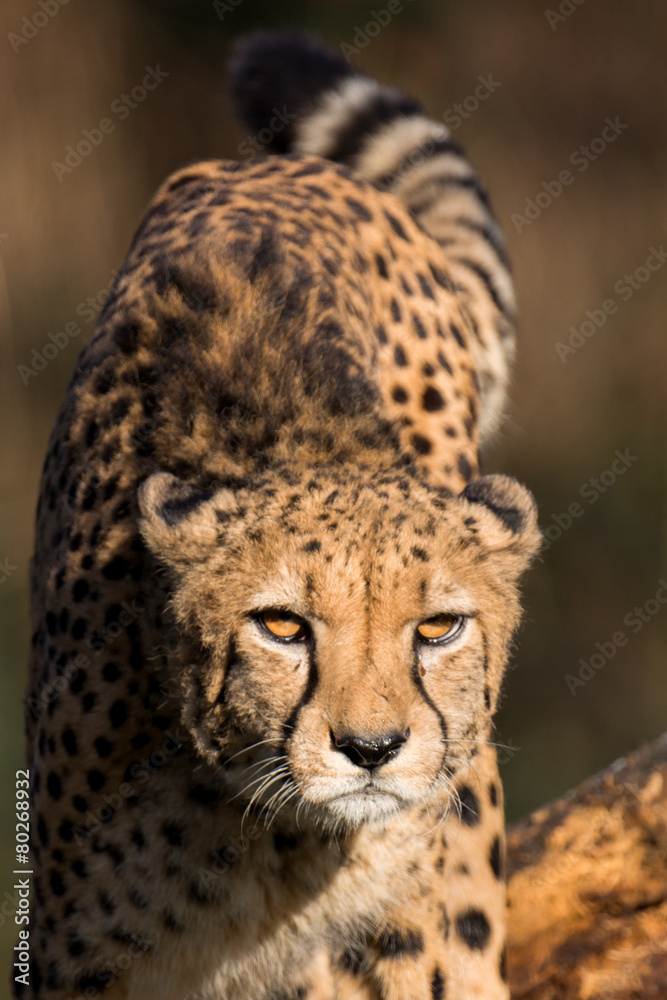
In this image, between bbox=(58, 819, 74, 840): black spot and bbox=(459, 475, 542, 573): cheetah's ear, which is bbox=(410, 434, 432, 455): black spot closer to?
bbox=(459, 475, 542, 573): cheetah's ear

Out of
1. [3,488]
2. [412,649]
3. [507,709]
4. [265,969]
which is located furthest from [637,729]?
[412,649]

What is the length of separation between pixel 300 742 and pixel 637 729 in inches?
194

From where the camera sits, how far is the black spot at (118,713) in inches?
78.2

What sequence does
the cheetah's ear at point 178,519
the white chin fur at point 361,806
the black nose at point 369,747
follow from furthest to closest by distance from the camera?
the cheetah's ear at point 178,519 < the white chin fur at point 361,806 < the black nose at point 369,747

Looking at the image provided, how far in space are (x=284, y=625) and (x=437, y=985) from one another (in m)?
0.91

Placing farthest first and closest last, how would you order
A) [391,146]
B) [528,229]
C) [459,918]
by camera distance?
[528,229] → [391,146] → [459,918]

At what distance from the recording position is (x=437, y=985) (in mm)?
2244

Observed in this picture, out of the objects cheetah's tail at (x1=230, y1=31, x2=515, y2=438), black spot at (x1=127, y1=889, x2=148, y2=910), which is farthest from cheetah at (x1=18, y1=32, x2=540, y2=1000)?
cheetah's tail at (x1=230, y1=31, x2=515, y2=438)

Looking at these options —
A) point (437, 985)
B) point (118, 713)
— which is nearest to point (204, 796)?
point (118, 713)

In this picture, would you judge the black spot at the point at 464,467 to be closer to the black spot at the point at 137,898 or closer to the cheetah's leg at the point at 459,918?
the cheetah's leg at the point at 459,918

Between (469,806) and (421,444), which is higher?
(421,444)

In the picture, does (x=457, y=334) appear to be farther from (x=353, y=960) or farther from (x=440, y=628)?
(x=353, y=960)

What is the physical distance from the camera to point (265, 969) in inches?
83.8

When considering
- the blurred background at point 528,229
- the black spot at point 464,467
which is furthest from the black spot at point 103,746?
the blurred background at point 528,229
